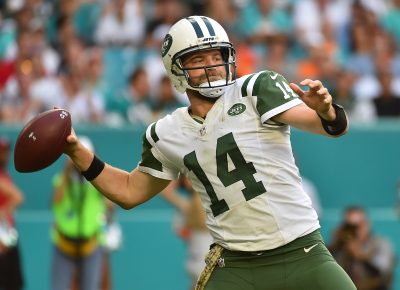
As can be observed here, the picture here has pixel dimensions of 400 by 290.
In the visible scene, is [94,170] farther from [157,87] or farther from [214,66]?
[157,87]

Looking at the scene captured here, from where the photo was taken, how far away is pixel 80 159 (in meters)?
5.27

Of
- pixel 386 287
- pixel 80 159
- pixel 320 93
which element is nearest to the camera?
pixel 320 93

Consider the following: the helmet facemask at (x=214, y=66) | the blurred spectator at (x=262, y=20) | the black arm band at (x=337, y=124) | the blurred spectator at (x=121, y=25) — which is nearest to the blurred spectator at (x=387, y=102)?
the blurred spectator at (x=262, y=20)

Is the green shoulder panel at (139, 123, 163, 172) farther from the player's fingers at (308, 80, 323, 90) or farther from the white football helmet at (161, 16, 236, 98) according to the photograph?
the player's fingers at (308, 80, 323, 90)

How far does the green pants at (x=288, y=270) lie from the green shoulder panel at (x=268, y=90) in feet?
1.99

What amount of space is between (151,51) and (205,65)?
6.87m

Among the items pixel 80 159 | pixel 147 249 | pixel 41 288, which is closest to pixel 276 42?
pixel 147 249

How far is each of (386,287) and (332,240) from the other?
684mm

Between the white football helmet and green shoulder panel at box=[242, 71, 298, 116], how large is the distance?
0.14 metres

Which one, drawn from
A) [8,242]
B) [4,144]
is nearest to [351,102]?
[4,144]

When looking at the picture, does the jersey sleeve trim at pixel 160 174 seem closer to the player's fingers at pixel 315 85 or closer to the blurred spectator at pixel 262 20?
the player's fingers at pixel 315 85

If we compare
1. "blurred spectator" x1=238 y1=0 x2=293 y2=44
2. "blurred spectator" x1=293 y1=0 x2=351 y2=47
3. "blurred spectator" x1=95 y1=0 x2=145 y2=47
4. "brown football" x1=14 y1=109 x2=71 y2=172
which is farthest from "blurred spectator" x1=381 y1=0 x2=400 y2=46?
"brown football" x1=14 y1=109 x2=71 y2=172

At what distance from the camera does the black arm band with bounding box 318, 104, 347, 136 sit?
4613 mm

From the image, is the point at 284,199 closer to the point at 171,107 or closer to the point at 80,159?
the point at 80,159
